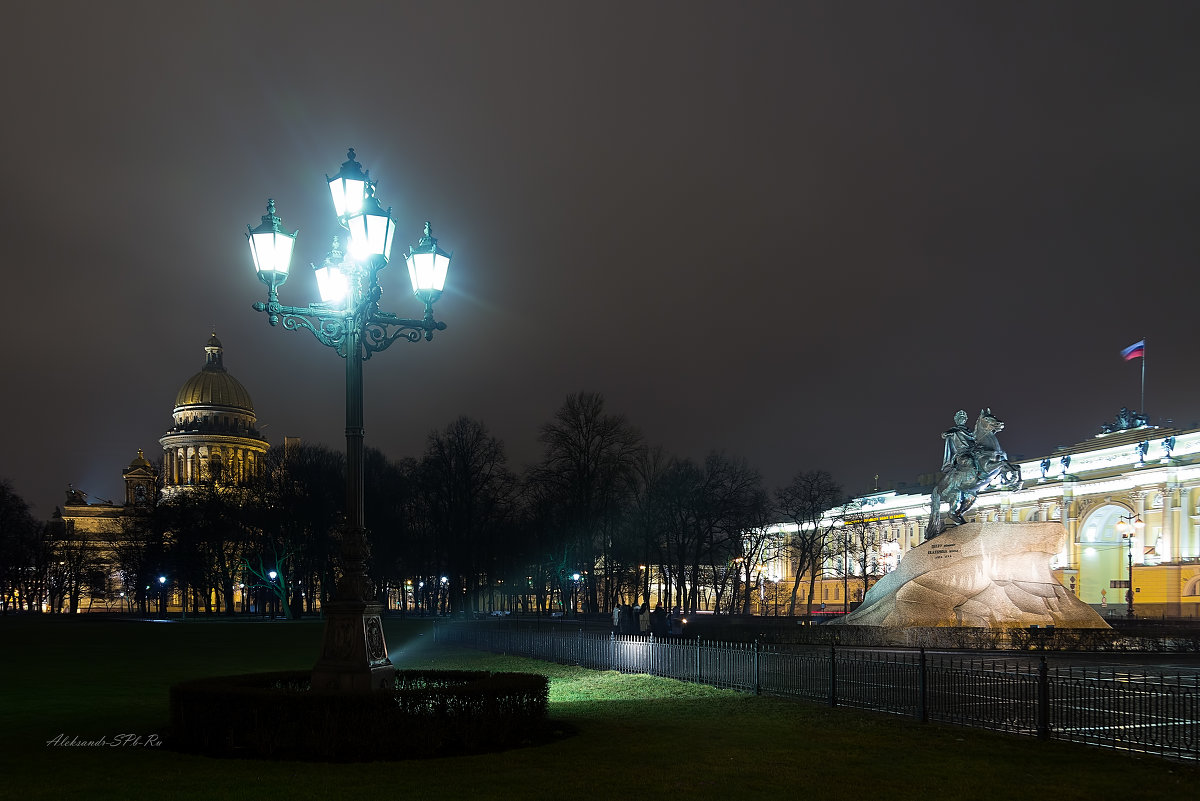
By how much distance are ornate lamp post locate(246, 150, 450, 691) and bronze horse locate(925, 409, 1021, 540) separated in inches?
1004

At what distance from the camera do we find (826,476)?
8756 centimetres

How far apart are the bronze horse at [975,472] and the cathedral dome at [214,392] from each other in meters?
134

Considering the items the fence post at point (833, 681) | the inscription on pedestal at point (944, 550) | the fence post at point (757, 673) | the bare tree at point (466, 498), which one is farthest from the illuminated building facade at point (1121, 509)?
the fence post at point (833, 681)

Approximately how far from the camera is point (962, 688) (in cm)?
2012

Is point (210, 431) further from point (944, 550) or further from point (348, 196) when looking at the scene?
point (348, 196)

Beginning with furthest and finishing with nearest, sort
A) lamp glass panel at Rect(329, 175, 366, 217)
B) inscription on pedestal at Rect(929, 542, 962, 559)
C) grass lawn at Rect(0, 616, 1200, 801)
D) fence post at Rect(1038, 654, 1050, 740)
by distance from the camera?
inscription on pedestal at Rect(929, 542, 962, 559)
lamp glass panel at Rect(329, 175, 366, 217)
fence post at Rect(1038, 654, 1050, 740)
grass lawn at Rect(0, 616, 1200, 801)

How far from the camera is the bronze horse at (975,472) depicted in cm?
3675

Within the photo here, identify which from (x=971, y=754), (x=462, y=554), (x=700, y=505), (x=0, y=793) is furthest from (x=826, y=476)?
(x=0, y=793)

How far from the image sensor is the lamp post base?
15.1 m

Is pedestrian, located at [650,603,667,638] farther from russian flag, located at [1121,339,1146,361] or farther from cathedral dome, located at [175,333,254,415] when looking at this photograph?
cathedral dome, located at [175,333,254,415]

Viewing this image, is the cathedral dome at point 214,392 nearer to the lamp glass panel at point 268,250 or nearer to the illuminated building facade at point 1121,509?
the illuminated building facade at point 1121,509

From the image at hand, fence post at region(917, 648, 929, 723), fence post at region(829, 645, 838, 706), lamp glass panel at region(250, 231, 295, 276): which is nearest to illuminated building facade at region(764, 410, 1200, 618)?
fence post at region(829, 645, 838, 706)

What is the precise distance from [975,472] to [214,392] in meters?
137

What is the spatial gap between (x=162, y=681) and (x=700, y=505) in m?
49.9
